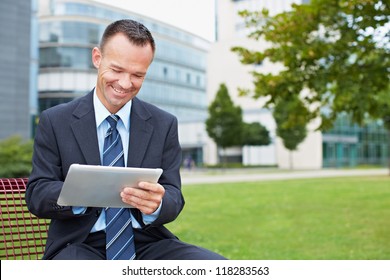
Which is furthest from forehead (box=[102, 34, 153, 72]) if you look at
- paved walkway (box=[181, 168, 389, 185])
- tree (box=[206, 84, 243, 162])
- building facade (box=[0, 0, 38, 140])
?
tree (box=[206, 84, 243, 162])

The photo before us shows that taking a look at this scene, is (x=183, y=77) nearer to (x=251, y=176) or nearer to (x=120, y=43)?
(x=251, y=176)

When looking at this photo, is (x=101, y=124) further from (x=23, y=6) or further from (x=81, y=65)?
(x=81, y=65)

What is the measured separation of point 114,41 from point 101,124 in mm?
356

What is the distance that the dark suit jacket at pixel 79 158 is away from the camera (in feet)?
6.63

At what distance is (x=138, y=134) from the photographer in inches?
86.7

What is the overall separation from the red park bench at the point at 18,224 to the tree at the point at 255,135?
3712cm

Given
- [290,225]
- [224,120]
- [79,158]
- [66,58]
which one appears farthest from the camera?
[224,120]

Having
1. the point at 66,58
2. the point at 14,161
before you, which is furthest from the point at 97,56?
the point at 66,58

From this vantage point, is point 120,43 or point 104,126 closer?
point 120,43

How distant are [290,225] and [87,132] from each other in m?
8.23

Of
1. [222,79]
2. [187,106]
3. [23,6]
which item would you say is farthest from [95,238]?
[187,106]

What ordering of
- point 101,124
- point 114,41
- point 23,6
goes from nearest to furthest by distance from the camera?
point 114,41 → point 101,124 → point 23,6

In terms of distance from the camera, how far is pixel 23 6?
2570cm

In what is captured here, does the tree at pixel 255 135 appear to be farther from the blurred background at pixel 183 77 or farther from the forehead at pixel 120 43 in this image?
the forehead at pixel 120 43
